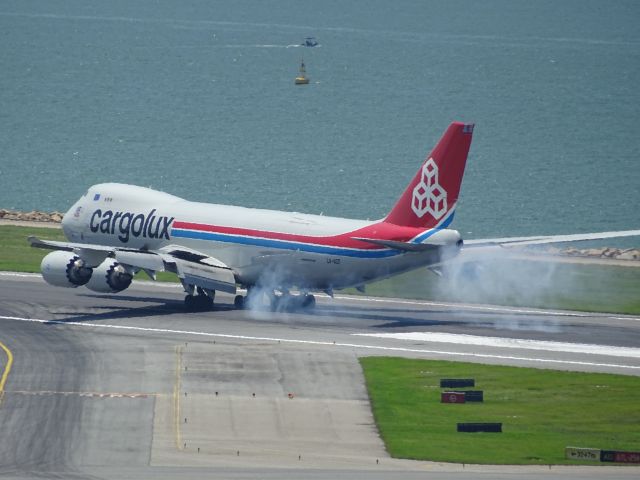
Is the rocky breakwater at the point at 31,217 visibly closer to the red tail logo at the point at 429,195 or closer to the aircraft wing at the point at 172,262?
the aircraft wing at the point at 172,262

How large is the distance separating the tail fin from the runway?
6.35 meters

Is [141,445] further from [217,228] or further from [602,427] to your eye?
[217,228]

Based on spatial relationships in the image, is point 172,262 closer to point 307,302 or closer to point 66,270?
point 66,270

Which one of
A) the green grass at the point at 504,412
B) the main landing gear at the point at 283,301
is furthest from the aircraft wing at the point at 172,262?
the green grass at the point at 504,412

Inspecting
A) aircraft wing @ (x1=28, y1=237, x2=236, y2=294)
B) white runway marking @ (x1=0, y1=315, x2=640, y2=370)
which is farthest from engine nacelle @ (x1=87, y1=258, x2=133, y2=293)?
white runway marking @ (x1=0, y1=315, x2=640, y2=370)

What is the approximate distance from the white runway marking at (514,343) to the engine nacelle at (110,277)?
545 inches

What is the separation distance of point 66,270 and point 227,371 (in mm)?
18028

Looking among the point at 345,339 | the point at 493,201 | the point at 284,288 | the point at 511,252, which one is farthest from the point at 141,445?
the point at 493,201

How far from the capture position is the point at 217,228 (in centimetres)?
8231

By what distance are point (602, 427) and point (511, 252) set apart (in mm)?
43025

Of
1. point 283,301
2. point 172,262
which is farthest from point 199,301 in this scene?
point 283,301

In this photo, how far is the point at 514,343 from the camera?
7444cm

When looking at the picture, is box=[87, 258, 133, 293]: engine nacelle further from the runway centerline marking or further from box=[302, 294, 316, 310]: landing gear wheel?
the runway centerline marking

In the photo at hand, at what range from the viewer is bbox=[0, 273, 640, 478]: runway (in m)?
50.2
